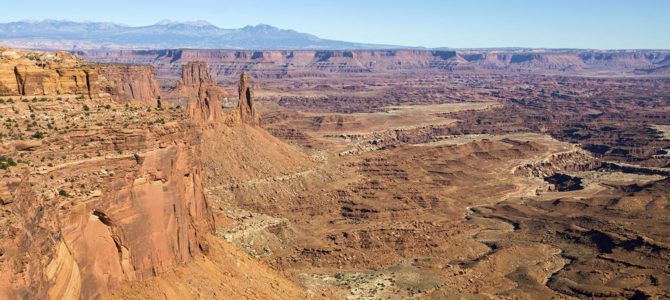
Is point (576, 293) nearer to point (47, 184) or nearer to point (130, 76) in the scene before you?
point (47, 184)

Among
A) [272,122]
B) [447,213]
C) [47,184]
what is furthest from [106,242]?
[272,122]

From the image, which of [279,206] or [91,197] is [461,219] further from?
[91,197]

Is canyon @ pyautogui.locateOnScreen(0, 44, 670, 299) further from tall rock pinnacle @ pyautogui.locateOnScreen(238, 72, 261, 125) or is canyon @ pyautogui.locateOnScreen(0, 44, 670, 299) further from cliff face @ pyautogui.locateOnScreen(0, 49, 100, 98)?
tall rock pinnacle @ pyautogui.locateOnScreen(238, 72, 261, 125)

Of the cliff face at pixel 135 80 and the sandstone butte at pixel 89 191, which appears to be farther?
the cliff face at pixel 135 80

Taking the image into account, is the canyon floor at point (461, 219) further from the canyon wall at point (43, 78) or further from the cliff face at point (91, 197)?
the canyon wall at point (43, 78)

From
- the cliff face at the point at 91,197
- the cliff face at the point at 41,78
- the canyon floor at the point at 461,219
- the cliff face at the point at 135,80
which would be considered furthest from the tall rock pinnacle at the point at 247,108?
the cliff face at the point at 41,78

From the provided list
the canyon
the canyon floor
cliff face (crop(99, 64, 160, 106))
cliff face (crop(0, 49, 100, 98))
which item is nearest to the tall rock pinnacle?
the canyon

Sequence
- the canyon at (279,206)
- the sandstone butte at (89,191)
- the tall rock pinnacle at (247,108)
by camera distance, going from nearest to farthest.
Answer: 1. the sandstone butte at (89,191)
2. the canyon at (279,206)
3. the tall rock pinnacle at (247,108)
